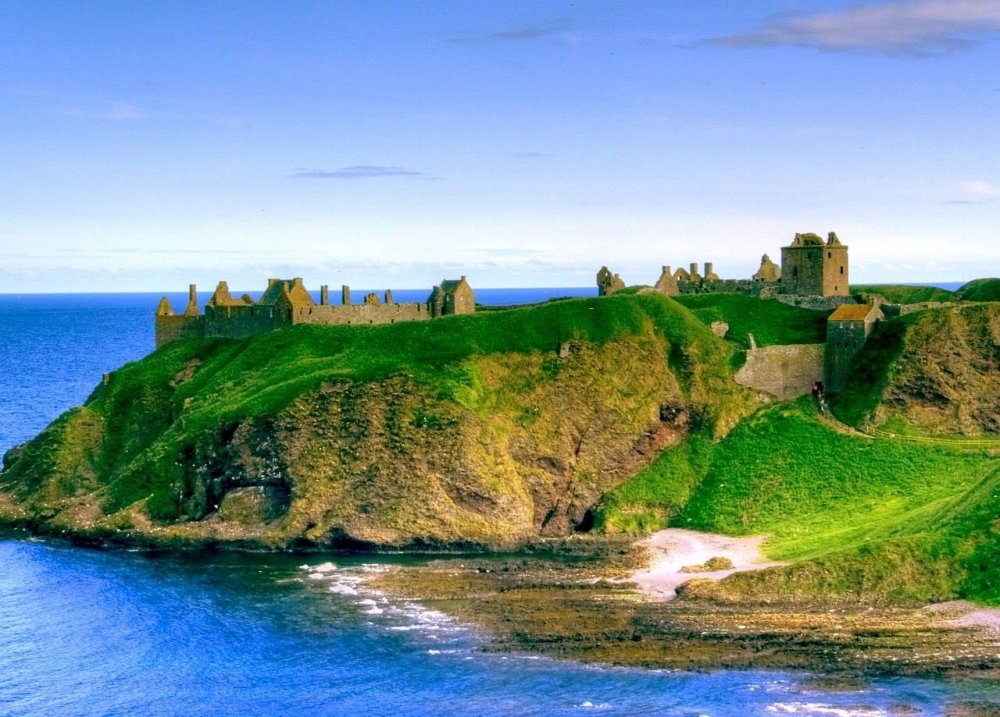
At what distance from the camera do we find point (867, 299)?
118 meters

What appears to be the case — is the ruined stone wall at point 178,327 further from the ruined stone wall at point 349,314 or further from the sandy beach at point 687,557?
the sandy beach at point 687,557

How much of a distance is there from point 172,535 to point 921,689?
52.8 meters

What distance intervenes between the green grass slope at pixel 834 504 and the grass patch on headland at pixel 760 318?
24.4 feet

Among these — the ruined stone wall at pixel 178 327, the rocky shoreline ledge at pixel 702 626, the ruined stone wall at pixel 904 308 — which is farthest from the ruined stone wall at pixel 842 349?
the ruined stone wall at pixel 178 327

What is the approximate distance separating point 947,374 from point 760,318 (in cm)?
1688

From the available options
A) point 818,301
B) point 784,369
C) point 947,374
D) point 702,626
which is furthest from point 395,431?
point 947,374

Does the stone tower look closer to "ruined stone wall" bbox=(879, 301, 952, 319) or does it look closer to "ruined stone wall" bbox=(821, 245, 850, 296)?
"ruined stone wall" bbox=(821, 245, 850, 296)

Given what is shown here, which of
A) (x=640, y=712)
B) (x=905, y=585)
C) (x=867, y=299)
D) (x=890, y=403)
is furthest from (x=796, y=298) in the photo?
(x=640, y=712)

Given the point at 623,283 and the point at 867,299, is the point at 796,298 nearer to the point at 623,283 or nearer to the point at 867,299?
the point at 867,299

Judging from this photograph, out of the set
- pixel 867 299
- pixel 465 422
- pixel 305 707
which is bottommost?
pixel 305 707

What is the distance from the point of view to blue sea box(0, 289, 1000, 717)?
63.5m

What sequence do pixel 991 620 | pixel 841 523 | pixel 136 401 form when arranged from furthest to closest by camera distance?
pixel 136 401 → pixel 841 523 → pixel 991 620

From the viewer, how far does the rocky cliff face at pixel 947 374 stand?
4247 inches

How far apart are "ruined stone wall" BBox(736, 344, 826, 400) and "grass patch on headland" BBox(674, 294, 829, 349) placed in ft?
6.67
